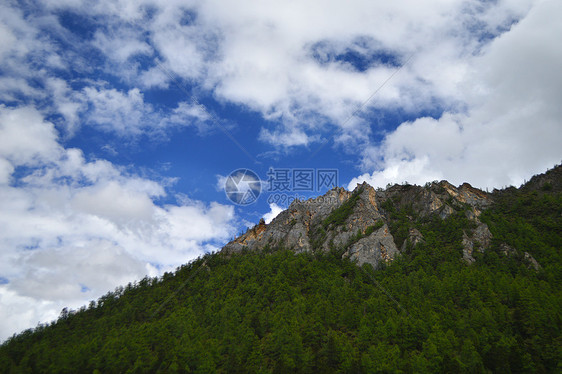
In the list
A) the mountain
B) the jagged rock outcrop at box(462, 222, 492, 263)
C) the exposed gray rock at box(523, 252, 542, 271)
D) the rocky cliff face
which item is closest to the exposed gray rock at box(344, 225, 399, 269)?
the rocky cliff face

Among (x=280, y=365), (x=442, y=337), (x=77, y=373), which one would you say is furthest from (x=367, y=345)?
(x=77, y=373)

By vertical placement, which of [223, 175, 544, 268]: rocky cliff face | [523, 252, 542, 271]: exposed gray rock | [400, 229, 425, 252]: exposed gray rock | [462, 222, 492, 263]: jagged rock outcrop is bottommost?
[523, 252, 542, 271]: exposed gray rock

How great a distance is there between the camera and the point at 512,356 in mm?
59375

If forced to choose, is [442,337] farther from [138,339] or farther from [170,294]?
[170,294]

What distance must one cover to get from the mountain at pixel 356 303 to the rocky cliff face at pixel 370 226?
905 millimetres

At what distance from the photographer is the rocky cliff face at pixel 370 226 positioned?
13850cm

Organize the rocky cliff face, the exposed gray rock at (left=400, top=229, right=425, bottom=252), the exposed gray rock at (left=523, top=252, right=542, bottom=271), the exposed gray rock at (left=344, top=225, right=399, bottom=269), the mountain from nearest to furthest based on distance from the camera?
the mountain < the exposed gray rock at (left=523, top=252, right=542, bottom=271) < the exposed gray rock at (left=344, top=225, right=399, bottom=269) < the rocky cliff face < the exposed gray rock at (left=400, top=229, right=425, bottom=252)

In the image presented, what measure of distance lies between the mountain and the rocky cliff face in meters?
0.91

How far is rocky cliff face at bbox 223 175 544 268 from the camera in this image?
454ft

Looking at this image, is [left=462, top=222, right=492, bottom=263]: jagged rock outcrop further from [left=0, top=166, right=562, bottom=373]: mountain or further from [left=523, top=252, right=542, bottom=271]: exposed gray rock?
[left=523, top=252, right=542, bottom=271]: exposed gray rock

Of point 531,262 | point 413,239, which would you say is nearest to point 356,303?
point 413,239

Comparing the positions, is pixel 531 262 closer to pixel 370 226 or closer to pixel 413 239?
pixel 413 239

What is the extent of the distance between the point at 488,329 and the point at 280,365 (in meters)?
48.6

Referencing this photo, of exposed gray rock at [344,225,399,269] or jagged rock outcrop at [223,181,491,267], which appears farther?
jagged rock outcrop at [223,181,491,267]
